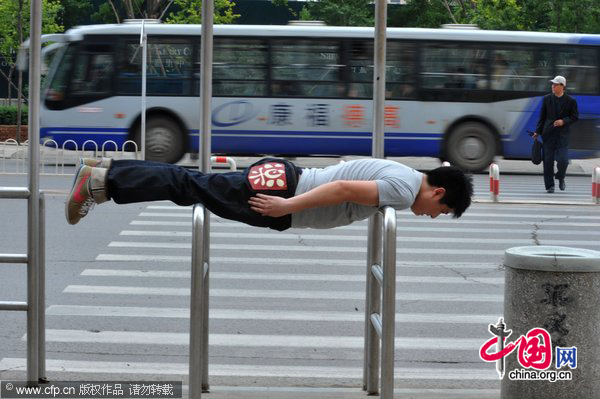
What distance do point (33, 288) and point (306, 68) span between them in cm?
1680

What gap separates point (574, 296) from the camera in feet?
16.6

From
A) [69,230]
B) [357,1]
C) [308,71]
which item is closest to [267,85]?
[308,71]

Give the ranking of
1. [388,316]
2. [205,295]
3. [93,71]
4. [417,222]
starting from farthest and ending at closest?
[93,71] → [417,222] → [205,295] → [388,316]

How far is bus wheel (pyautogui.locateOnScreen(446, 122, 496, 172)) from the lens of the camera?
71.1 feet

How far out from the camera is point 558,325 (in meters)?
5.05

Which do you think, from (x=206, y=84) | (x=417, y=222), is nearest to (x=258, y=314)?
(x=206, y=84)

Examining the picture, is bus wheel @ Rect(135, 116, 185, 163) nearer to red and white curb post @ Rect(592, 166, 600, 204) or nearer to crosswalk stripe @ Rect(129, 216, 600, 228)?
crosswalk stripe @ Rect(129, 216, 600, 228)

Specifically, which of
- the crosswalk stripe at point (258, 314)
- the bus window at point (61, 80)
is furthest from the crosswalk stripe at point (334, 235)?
the bus window at point (61, 80)

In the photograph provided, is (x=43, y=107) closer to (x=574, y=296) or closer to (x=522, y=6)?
(x=522, y=6)

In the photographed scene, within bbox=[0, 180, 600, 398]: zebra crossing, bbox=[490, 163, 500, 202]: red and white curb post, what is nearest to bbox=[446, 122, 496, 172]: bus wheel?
bbox=[490, 163, 500, 202]: red and white curb post

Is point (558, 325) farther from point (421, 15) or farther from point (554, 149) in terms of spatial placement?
point (421, 15)

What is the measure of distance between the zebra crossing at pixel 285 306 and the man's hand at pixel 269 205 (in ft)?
5.17

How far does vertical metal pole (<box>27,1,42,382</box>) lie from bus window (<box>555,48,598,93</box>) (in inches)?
714

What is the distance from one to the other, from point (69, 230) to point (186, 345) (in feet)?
18.8
